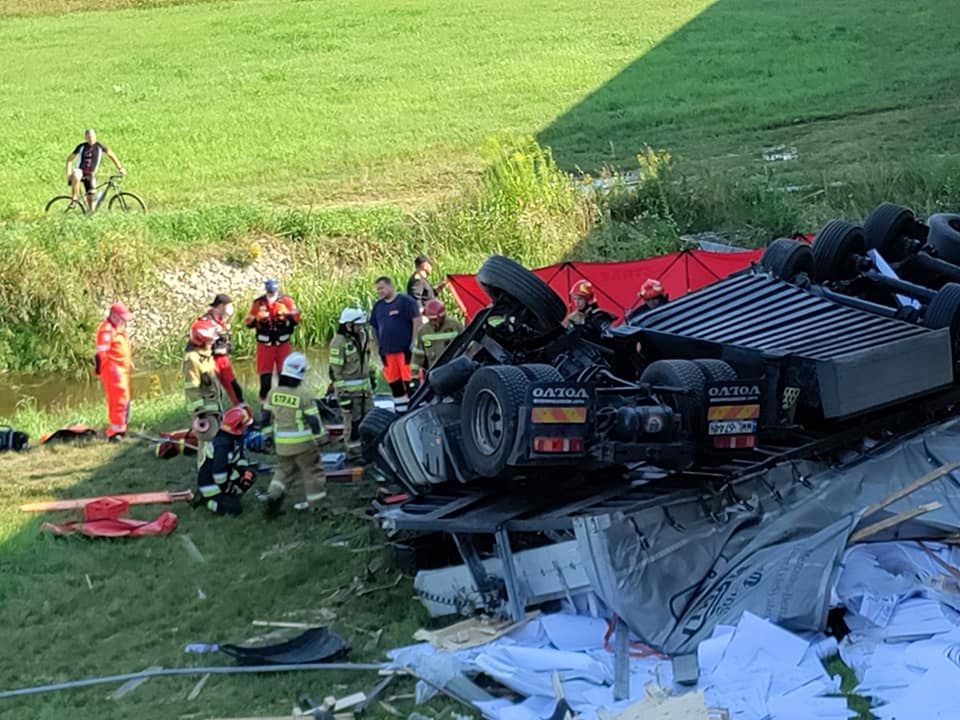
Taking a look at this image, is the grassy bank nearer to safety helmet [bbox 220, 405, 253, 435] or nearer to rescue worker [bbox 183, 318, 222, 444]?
rescue worker [bbox 183, 318, 222, 444]

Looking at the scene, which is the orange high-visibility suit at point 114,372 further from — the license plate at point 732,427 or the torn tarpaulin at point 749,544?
the license plate at point 732,427

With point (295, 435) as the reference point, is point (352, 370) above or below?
above

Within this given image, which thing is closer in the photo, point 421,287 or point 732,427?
point 732,427

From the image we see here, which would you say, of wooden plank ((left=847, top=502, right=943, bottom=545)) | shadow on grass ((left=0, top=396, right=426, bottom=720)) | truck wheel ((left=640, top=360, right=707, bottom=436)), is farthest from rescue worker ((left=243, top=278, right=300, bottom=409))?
wooden plank ((left=847, top=502, right=943, bottom=545))

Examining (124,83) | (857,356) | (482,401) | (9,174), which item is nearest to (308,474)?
(482,401)

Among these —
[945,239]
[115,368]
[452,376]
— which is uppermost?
[945,239]

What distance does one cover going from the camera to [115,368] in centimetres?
1353

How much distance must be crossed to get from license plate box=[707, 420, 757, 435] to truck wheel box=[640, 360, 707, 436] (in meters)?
0.07

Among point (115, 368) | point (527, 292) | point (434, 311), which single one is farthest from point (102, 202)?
point (527, 292)

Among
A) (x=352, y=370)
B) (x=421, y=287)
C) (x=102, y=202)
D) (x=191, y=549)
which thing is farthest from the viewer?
(x=102, y=202)

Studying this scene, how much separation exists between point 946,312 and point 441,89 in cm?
2471

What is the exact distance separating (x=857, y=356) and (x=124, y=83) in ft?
95.6

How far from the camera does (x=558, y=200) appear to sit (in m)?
20.8

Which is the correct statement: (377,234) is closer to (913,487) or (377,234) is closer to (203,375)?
(203,375)
